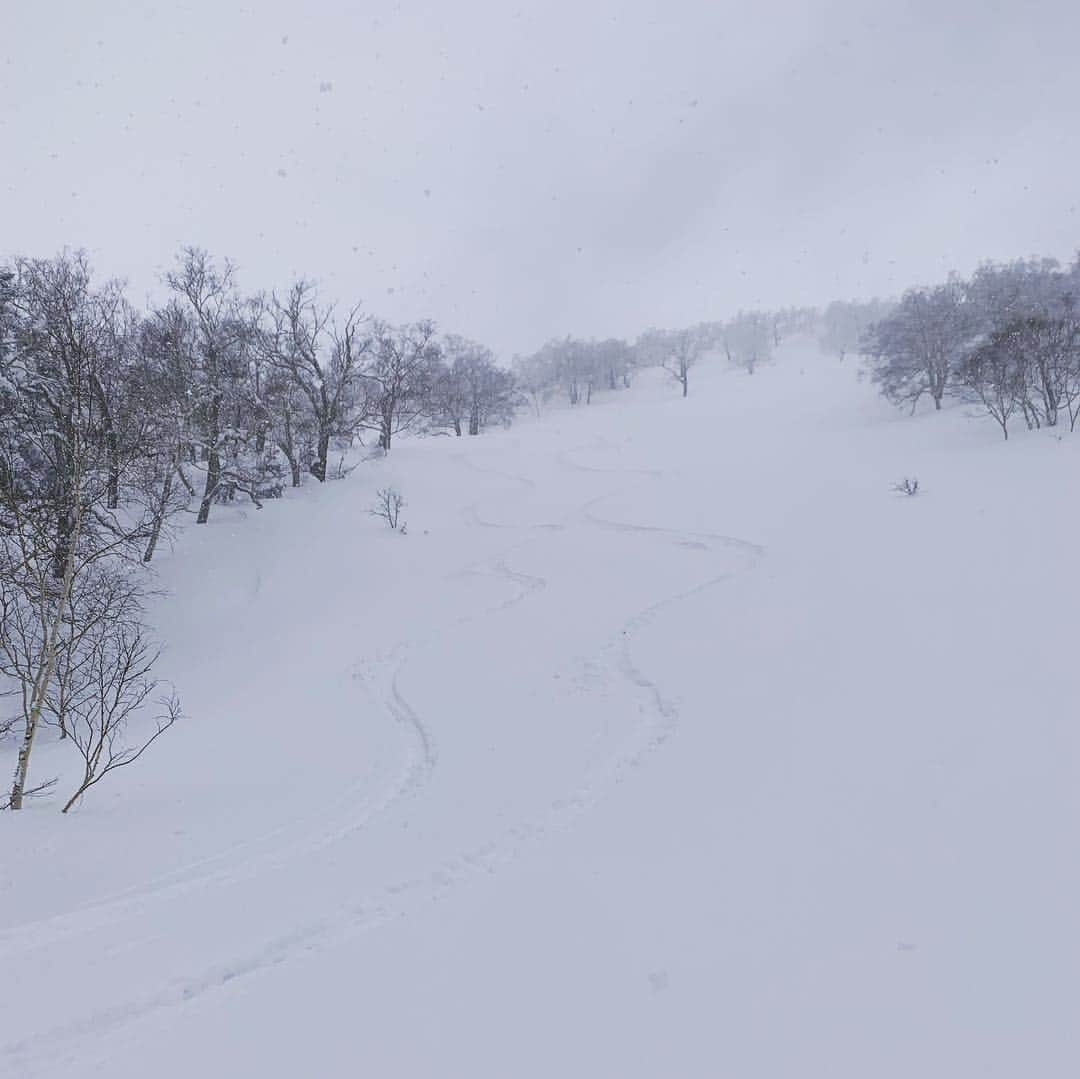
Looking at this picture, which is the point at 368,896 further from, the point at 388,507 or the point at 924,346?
the point at 924,346

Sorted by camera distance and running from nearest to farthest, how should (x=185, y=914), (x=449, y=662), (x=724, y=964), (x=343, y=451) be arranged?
(x=724, y=964)
(x=185, y=914)
(x=449, y=662)
(x=343, y=451)

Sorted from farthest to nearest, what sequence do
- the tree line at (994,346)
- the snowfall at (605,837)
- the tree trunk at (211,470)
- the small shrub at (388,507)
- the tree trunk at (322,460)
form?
the tree trunk at (322,460) → the tree line at (994,346) → the small shrub at (388,507) → the tree trunk at (211,470) → the snowfall at (605,837)

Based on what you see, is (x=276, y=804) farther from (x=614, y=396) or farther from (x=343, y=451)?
(x=614, y=396)

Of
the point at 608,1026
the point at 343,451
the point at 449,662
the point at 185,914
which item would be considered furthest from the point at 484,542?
the point at 608,1026

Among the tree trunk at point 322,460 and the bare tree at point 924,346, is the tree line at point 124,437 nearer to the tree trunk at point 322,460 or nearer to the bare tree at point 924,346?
the tree trunk at point 322,460

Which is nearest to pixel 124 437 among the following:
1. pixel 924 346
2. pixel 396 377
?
pixel 396 377

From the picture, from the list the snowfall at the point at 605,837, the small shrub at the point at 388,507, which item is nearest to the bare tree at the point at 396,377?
the small shrub at the point at 388,507
